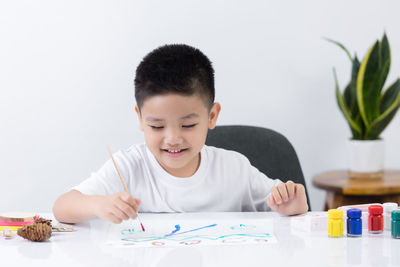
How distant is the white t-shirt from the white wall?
1147 mm

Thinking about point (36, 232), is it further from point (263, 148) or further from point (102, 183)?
point (263, 148)

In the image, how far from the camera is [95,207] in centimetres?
114

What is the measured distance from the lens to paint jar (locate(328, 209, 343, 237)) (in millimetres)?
1068

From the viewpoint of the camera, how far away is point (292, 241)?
1.05 meters

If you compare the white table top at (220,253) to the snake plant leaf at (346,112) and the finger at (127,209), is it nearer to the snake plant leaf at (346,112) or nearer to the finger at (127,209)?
the finger at (127,209)

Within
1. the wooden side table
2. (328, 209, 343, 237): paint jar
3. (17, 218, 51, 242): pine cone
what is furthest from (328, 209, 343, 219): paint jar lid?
the wooden side table

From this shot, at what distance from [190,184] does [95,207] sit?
337mm

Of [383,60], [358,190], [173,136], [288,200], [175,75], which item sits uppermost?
[383,60]

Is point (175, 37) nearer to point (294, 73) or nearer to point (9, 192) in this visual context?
point (294, 73)

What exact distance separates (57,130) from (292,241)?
1.76 m

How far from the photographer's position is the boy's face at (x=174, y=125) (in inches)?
47.8

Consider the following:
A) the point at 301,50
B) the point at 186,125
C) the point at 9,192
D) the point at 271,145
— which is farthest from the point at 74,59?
the point at 186,125

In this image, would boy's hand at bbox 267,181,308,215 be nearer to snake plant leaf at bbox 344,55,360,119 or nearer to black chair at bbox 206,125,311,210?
black chair at bbox 206,125,311,210

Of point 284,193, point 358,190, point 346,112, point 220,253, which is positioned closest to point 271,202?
point 284,193
